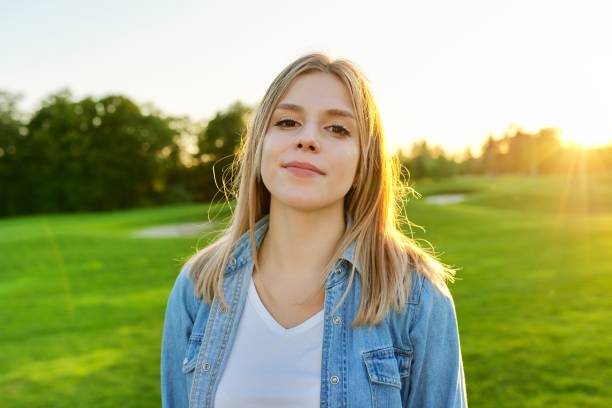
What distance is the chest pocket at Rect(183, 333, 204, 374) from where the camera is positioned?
2.15 metres

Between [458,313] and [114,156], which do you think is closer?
[458,313]

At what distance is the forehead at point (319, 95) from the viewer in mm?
2045

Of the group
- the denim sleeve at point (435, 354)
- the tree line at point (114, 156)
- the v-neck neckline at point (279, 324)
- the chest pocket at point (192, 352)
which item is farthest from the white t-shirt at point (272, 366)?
the tree line at point (114, 156)

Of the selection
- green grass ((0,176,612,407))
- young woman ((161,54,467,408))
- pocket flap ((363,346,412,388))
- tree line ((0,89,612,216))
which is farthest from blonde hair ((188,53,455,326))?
tree line ((0,89,612,216))

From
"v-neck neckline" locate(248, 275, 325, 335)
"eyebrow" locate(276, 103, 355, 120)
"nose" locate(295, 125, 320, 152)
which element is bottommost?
"v-neck neckline" locate(248, 275, 325, 335)

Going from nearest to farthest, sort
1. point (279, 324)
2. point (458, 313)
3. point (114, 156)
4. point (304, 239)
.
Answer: point (279, 324) → point (304, 239) → point (458, 313) → point (114, 156)

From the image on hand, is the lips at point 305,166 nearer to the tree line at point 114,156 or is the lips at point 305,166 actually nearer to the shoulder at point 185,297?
the shoulder at point 185,297

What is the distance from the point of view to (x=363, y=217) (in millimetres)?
Answer: 2213

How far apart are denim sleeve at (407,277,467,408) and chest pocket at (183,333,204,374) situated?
0.75m

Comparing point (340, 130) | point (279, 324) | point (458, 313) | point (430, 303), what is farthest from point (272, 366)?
point (458, 313)

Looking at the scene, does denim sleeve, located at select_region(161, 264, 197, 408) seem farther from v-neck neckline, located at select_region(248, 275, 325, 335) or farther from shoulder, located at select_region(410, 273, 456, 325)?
shoulder, located at select_region(410, 273, 456, 325)

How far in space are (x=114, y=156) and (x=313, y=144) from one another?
40254 mm

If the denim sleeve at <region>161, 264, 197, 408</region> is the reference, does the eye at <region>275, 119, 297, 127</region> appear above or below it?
above

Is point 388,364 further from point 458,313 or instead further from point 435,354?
point 458,313
